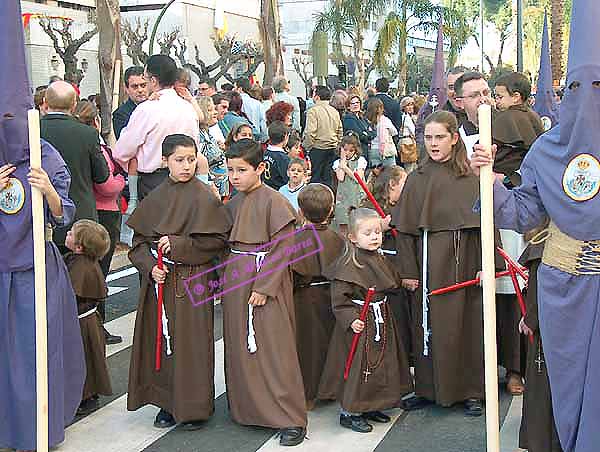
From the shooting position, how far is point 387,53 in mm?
36125

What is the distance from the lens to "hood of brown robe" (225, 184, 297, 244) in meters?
5.32

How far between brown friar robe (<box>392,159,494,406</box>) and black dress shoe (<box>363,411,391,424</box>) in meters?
0.34

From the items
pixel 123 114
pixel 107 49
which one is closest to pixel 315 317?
pixel 123 114

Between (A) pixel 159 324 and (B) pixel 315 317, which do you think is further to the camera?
(B) pixel 315 317

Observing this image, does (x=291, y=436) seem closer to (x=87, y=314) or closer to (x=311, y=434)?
(x=311, y=434)

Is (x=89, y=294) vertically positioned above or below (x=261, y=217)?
below

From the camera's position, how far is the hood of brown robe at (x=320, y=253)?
5645 millimetres

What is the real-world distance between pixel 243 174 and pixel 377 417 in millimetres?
1720

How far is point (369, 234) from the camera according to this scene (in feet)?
17.8

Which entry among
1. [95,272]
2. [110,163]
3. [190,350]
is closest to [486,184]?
[190,350]

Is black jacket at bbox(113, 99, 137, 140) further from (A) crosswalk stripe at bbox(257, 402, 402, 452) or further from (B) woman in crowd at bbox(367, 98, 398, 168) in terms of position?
(B) woman in crowd at bbox(367, 98, 398, 168)

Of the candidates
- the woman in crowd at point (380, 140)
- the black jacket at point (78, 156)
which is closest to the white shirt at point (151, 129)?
the black jacket at point (78, 156)

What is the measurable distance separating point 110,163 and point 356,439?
357cm

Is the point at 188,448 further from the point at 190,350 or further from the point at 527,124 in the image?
the point at 527,124
